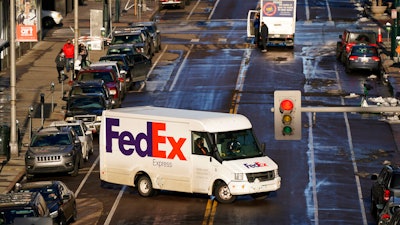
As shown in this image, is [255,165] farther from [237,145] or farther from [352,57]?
[352,57]

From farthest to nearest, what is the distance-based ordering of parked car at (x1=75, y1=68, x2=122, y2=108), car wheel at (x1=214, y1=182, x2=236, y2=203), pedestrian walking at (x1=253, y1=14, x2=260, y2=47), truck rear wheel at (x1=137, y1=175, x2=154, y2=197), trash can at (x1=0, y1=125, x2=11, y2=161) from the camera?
pedestrian walking at (x1=253, y1=14, x2=260, y2=47)
parked car at (x1=75, y1=68, x2=122, y2=108)
trash can at (x1=0, y1=125, x2=11, y2=161)
truck rear wheel at (x1=137, y1=175, x2=154, y2=197)
car wheel at (x1=214, y1=182, x2=236, y2=203)

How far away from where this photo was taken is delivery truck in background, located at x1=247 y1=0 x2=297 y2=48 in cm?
6944

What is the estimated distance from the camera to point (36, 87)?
58.8 m

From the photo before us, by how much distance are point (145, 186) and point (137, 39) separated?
29.4m

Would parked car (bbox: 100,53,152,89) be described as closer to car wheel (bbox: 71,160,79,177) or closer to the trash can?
the trash can

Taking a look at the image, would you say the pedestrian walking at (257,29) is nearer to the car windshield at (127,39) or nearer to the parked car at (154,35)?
the parked car at (154,35)

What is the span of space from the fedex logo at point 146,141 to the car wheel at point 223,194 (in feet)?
4.56

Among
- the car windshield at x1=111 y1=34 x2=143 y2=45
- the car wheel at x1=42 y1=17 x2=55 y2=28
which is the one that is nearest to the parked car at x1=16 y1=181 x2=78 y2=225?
the car windshield at x1=111 y1=34 x2=143 y2=45

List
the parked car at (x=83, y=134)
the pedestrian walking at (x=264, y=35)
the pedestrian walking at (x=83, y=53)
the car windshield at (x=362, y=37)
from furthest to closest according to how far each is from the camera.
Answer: the pedestrian walking at (x=264, y=35) → the car windshield at (x=362, y=37) → the pedestrian walking at (x=83, y=53) → the parked car at (x=83, y=134)

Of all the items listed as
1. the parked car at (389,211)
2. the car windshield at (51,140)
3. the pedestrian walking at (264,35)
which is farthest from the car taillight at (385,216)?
the pedestrian walking at (264,35)

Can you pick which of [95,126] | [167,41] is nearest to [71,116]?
[95,126]

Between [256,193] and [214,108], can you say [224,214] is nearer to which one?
[256,193]

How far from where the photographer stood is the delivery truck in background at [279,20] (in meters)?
69.4

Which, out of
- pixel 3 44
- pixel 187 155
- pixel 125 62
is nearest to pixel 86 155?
pixel 187 155
